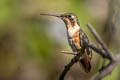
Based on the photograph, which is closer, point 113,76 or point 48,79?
point 113,76

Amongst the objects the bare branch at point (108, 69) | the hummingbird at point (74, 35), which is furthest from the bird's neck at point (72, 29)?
the bare branch at point (108, 69)

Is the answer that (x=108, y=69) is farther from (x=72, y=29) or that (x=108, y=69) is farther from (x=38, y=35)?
(x=38, y=35)

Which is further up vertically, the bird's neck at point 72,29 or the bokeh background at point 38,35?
the bird's neck at point 72,29

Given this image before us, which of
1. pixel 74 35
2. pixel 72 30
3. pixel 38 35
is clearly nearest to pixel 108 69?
pixel 74 35

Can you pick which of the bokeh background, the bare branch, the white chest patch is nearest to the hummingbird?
the white chest patch

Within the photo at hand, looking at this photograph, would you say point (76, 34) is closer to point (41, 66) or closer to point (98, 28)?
point (98, 28)

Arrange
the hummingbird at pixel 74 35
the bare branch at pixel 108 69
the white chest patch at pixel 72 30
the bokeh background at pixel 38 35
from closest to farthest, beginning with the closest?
the bare branch at pixel 108 69
the hummingbird at pixel 74 35
the white chest patch at pixel 72 30
the bokeh background at pixel 38 35

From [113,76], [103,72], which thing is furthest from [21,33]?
[103,72]

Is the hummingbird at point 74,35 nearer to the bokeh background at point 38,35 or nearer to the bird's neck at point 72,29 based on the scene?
the bird's neck at point 72,29

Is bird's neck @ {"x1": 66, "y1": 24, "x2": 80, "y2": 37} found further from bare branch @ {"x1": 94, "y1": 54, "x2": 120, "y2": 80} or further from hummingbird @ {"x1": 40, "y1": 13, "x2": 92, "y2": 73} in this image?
bare branch @ {"x1": 94, "y1": 54, "x2": 120, "y2": 80}
